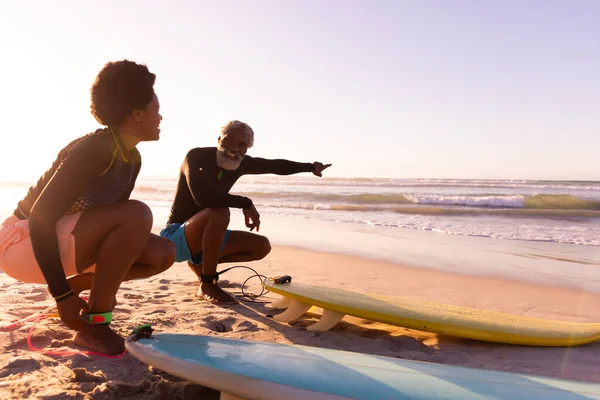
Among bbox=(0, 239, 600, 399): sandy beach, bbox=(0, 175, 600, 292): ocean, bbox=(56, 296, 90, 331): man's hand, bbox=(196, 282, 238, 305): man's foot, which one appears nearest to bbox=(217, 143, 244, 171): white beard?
bbox=(196, 282, 238, 305): man's foot

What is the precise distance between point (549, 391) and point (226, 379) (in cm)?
106

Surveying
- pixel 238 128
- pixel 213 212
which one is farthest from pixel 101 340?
pixel 238 128

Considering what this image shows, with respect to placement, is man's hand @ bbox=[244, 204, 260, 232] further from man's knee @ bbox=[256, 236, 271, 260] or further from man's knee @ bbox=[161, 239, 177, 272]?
man's knee @ bbox=[161, 239, 177, 272]

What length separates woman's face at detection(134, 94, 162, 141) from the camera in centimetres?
203

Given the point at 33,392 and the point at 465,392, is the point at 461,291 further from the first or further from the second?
the point at 33,392

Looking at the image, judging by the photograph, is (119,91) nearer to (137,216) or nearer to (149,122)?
(149,122)

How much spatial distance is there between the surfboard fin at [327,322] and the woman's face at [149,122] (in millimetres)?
1347

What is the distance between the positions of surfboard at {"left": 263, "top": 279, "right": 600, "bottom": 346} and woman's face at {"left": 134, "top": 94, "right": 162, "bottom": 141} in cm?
127

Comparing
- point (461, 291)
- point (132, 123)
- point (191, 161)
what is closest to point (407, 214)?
point (461, 291)

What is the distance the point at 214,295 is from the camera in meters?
3.10

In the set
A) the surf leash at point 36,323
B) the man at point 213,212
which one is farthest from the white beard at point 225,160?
the surf leash at point 36,323

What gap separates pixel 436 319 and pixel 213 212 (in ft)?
5.04

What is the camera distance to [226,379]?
1.42m

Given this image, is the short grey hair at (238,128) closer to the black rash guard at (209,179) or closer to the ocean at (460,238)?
the black rash guard at (209,179)
